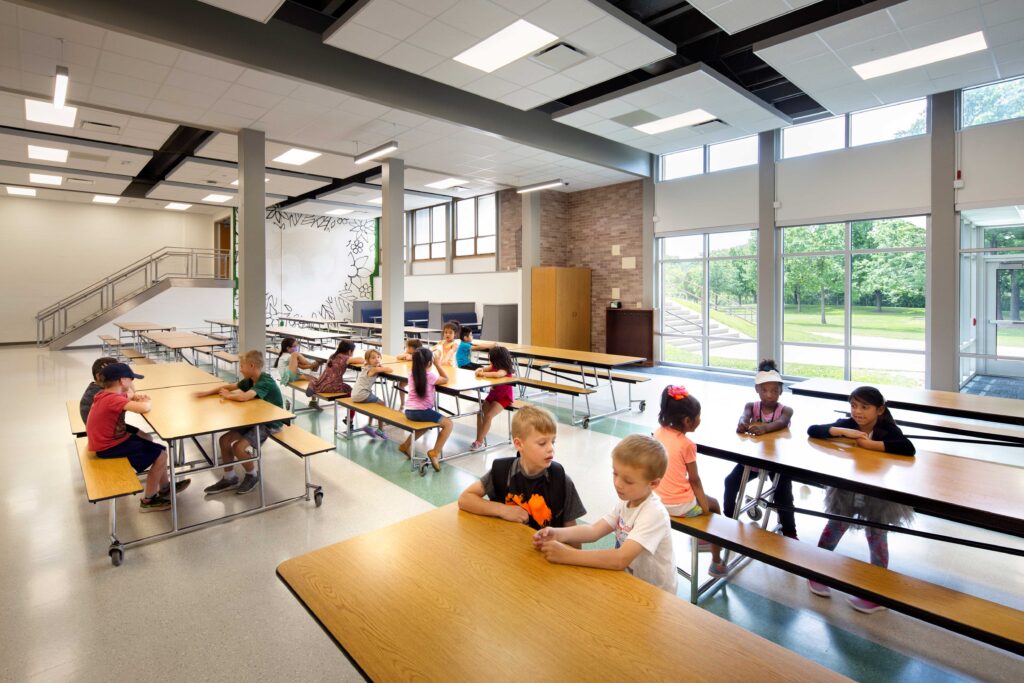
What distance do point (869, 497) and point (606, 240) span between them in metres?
10.1

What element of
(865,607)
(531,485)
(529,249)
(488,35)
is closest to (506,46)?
(488,35)

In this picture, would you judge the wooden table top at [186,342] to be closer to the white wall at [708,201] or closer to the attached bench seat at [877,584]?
the attached bench seat at [877,584]

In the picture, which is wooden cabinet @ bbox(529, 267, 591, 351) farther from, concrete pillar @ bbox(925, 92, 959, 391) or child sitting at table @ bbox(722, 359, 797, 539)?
child sitting at table @ bbox(722, 359, 797, 539)

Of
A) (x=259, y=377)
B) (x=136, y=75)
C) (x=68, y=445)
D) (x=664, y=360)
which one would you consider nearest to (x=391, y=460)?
(x=259, y=377)

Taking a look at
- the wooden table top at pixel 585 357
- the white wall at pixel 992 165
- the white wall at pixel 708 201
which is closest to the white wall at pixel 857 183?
the white wall at pixel 992 165

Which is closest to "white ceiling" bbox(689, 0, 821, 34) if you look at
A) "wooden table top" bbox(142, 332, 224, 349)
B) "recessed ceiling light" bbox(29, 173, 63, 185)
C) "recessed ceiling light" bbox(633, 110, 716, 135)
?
"recessed ceiling light" bbox(633, 110, 716, 135)

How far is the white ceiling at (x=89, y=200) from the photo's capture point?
14.1 meters

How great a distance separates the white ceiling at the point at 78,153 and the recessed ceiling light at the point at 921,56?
11.9 metres

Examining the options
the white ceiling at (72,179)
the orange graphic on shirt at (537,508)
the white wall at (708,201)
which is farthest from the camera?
the white ceiling at (72,179)

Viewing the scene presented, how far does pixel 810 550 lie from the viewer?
2.36 meters

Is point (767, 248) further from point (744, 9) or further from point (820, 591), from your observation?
point (820, 591)

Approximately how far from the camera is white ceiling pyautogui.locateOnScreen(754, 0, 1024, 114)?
17.3ft

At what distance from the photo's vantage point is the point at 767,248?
9.66 m

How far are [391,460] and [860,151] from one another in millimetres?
8646
